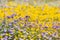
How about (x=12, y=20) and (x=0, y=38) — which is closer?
(x=0, y=38)

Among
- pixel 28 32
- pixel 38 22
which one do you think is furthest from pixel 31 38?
pixel 38 22

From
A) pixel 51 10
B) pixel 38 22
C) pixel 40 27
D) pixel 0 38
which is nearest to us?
pixel 0 38

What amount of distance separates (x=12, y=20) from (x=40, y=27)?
586mm

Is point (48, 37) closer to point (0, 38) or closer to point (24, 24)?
point (24, 24)

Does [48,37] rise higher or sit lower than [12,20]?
lower

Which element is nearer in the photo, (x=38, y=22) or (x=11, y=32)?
(x=11, y=32)

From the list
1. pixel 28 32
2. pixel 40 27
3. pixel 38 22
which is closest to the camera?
pixel 28 32

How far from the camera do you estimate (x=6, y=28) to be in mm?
4133

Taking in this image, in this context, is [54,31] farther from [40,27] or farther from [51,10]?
[51,10]

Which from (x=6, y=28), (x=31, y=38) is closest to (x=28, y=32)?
(x=31, y=38)

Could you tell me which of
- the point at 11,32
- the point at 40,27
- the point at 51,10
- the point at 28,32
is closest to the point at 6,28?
the point at 11,32

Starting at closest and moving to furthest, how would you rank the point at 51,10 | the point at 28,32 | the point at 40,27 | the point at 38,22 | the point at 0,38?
the point at 0,38 < the point at 28,32 < the point at 40,27 < the point at 38,22 < the point at 51,10

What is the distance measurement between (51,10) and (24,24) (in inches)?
74.9

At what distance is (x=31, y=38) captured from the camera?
414 cm
